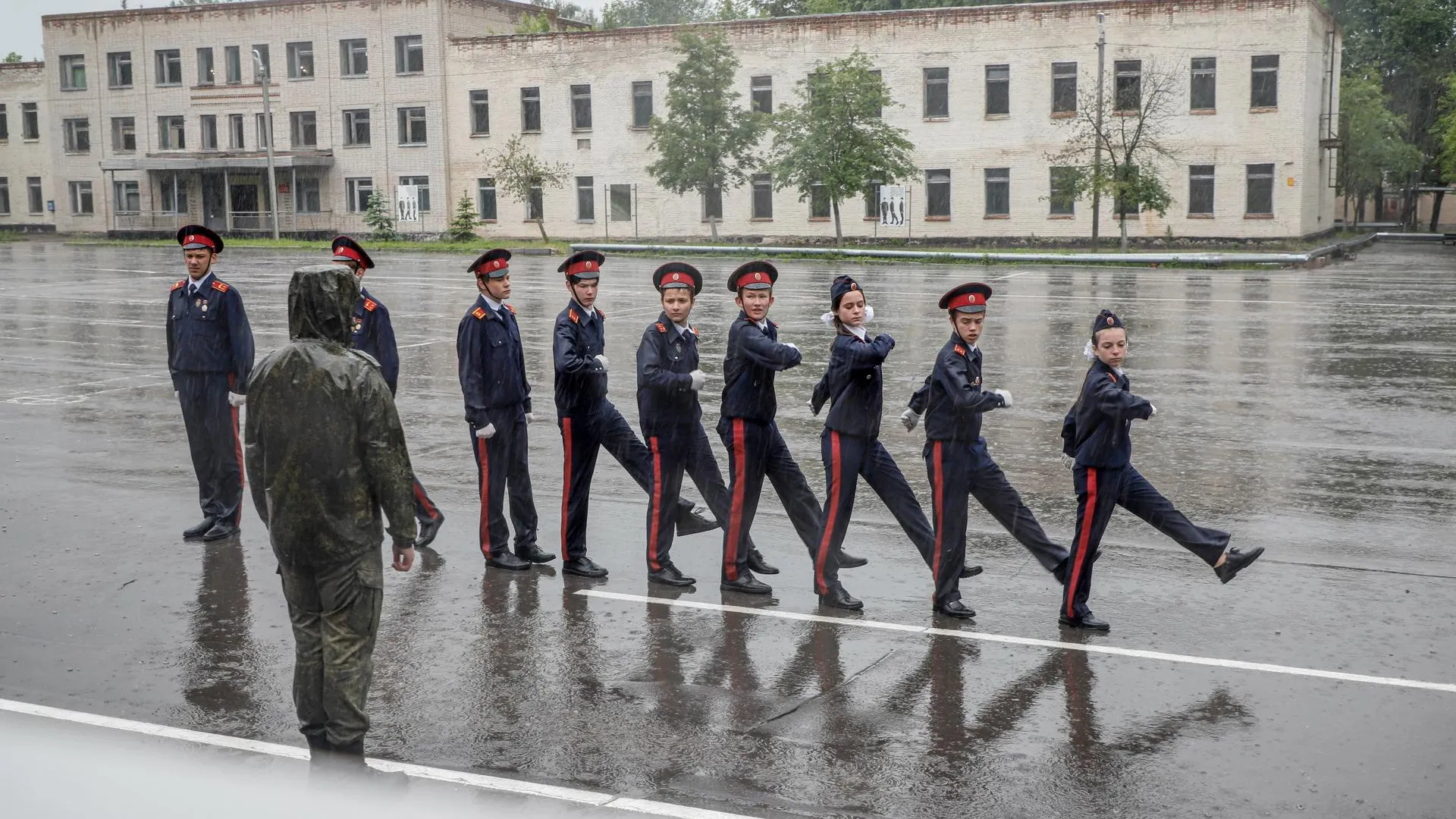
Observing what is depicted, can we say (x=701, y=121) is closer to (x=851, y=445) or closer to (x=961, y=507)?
(x=851, y=445)

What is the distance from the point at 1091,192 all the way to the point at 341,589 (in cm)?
4572

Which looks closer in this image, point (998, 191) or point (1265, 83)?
point (1265, 83)

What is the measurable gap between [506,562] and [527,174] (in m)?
52.5

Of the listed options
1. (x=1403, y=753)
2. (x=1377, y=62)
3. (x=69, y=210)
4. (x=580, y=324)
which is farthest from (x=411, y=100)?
(x=1403, y=753)

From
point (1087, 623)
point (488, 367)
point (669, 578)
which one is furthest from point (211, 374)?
point (1087, 623)

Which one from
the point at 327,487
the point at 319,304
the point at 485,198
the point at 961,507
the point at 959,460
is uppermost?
the point at 485,198

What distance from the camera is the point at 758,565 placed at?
9.12 m

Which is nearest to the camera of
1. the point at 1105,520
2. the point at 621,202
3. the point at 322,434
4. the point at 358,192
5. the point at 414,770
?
the point at 322,434

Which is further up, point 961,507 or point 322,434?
point 322,434

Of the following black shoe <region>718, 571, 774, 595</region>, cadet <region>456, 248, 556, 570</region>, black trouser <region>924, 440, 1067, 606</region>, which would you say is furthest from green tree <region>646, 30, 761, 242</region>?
black trouser <region>924, 440, 1067, 606</region>

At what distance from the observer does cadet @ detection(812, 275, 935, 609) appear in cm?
823

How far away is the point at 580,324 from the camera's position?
9.14m

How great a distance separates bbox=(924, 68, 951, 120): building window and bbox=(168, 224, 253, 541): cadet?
46.6 metres

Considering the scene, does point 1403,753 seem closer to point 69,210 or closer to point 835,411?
point 835,411
